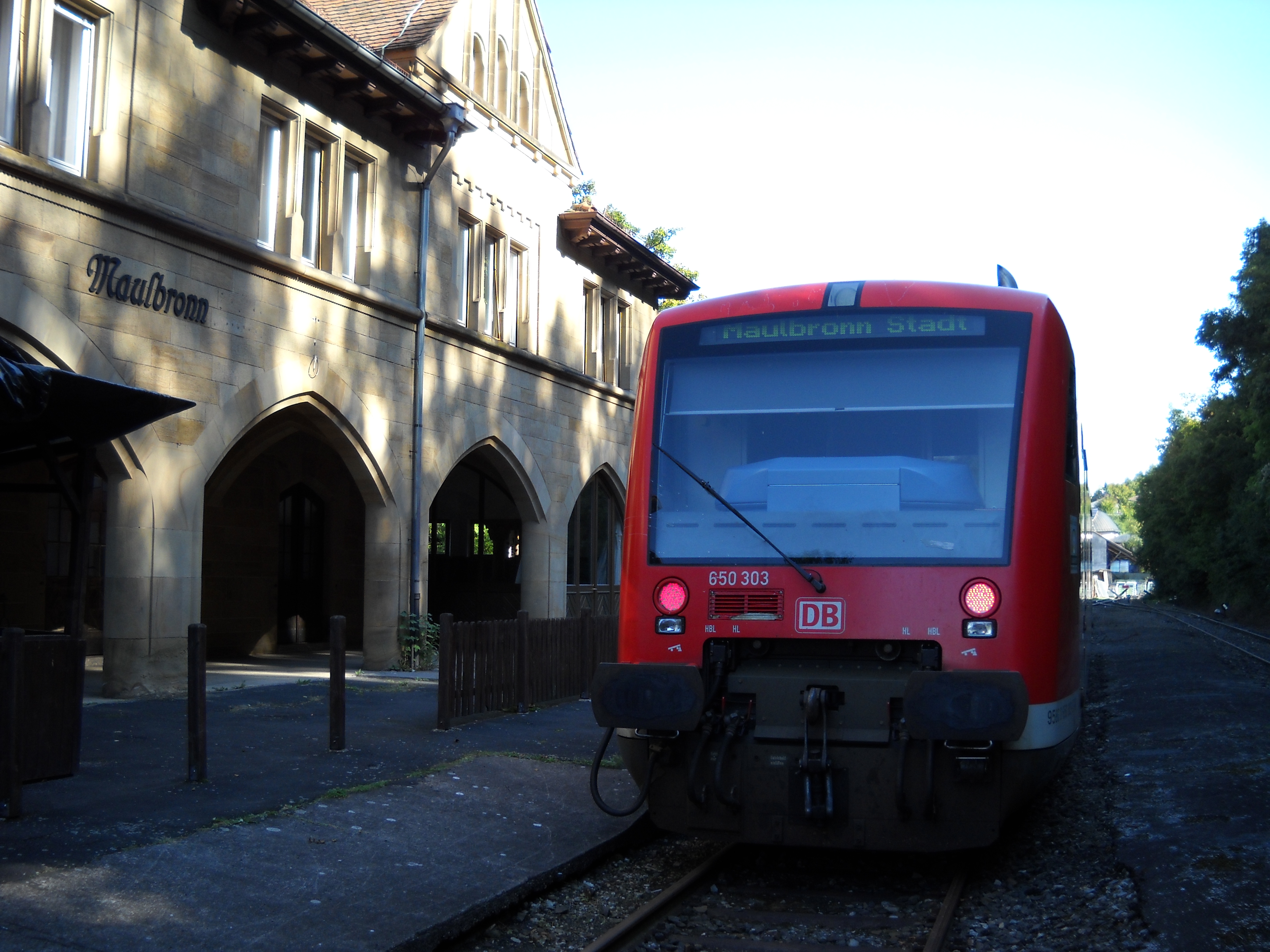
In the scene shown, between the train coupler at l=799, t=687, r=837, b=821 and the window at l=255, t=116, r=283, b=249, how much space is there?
35.5 ft

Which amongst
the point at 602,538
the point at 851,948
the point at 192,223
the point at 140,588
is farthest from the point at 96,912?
the point at 602,538

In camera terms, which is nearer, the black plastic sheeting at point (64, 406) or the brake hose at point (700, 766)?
the brake hose at point (700, 766)

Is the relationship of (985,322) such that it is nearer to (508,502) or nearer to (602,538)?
(508,502)

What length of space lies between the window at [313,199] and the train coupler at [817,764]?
1125cm

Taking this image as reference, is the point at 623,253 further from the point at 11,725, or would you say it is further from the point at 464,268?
the point at 11,725

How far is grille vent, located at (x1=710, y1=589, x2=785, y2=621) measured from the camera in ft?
21.0

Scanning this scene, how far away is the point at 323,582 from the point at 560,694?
956cm

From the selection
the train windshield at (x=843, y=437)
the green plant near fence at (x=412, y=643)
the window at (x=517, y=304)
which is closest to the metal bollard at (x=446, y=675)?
the train windshield at (x=843, y=437)

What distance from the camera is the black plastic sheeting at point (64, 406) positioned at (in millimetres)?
6707

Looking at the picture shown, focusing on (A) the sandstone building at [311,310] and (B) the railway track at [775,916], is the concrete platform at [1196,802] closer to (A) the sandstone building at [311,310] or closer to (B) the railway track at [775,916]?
(B) the railway track at [775,916]

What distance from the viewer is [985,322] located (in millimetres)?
6605

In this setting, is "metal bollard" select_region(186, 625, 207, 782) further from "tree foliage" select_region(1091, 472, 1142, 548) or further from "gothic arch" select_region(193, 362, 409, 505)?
"tree foliage" select_region(1091, 472, 1142, 548)

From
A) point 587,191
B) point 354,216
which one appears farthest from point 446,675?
point 587,191

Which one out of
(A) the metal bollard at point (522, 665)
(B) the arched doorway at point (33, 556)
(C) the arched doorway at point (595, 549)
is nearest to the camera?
(A) the metal bollard at point (522, 665)
